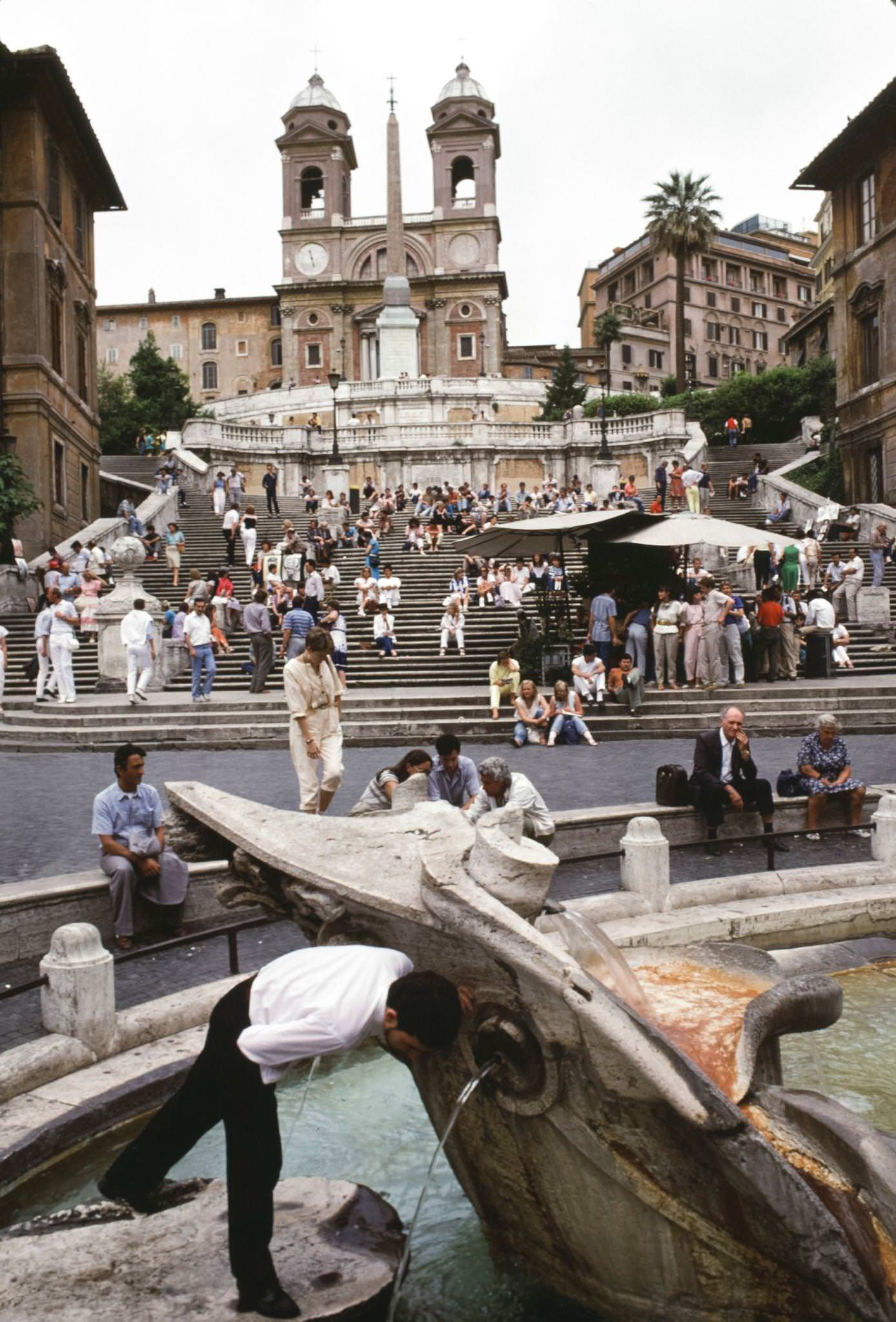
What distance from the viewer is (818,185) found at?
3506cm

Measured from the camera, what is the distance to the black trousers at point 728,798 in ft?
27.5

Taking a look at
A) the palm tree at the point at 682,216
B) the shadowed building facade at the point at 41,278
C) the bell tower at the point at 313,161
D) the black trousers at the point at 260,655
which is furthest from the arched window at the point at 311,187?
the black trousers at the point at 260,655

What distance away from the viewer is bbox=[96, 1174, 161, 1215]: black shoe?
138 inches

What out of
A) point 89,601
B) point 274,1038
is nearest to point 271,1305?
point 274,1038

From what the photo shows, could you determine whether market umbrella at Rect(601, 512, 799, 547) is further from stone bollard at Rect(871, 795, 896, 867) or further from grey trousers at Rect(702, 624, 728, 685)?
stone bollard at Rect(871, 795, 896, 867)

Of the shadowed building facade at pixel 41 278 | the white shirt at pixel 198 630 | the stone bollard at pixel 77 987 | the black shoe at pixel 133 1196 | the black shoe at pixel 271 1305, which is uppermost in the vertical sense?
the shadowed building facade at pixel 41 278

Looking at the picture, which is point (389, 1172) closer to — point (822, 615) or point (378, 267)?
point (822, 615)

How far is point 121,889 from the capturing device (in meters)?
6.21

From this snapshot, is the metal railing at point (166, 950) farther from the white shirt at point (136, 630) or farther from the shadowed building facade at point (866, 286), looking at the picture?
the shadowed building facade at point (866, 286)

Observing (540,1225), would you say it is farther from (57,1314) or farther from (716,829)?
(716,829)

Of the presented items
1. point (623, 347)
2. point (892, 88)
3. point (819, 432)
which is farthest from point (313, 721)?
point (623, 347)

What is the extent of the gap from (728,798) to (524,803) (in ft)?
5.90

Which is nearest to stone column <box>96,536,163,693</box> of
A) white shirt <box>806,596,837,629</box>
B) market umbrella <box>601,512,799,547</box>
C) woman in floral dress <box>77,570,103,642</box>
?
woman in floral dress <box>77,570,103,642</box>

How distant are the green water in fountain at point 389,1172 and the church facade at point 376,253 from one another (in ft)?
218
